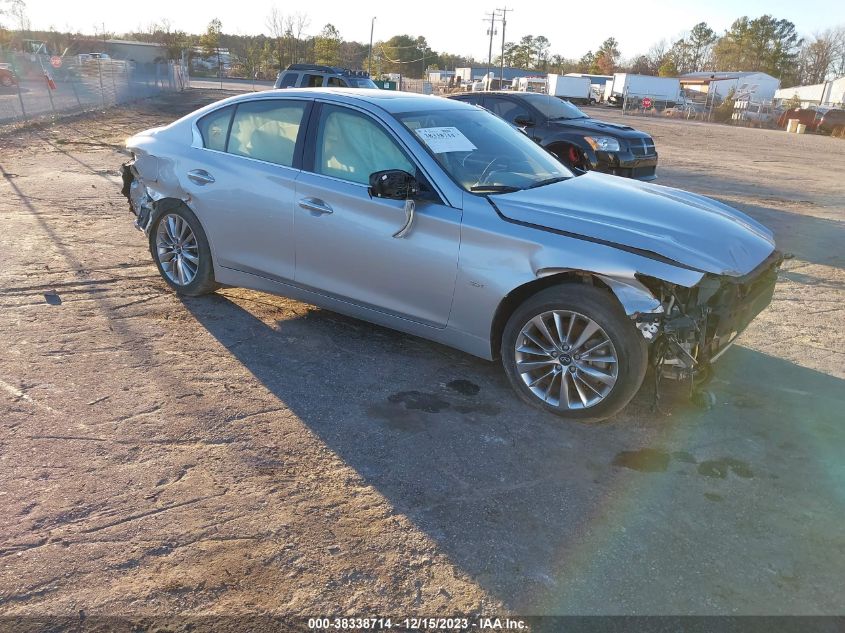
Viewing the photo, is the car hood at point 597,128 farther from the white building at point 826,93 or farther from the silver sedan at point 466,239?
the white building at point 826,93

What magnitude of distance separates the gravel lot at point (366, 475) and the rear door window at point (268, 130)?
130cm

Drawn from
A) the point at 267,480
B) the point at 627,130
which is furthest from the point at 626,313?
the point at 627,130

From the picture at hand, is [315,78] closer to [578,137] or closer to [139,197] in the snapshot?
[578,137]

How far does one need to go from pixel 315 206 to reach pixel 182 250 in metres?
1.62

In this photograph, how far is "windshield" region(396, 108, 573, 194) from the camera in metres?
4.35

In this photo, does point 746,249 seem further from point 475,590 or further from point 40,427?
point 40,427

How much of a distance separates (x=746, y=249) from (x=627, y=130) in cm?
709

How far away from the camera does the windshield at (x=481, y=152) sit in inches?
171

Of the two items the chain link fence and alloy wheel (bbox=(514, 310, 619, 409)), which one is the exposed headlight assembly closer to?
alloy wheel (bbox=(514, 310, 619, 409))

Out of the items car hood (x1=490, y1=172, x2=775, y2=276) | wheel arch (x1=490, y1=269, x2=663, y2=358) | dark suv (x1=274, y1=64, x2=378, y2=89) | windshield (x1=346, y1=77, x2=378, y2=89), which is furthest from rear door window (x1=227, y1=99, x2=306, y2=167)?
windshield (x1=346, y1=77, x2=378, y2=89)

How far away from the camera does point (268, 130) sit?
5039mm

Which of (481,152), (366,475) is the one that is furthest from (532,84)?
(366,475)

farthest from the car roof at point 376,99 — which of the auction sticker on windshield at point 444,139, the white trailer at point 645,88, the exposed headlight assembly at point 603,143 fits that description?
the white trailer at point 645,88

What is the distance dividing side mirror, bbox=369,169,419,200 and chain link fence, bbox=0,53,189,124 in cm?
1956
